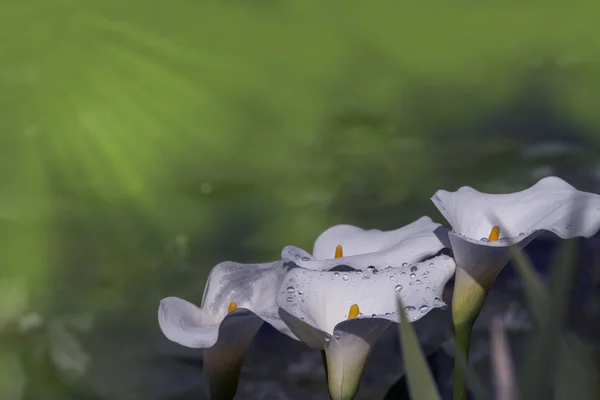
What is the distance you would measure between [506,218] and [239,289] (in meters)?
0.27

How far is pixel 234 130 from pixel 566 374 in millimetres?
562

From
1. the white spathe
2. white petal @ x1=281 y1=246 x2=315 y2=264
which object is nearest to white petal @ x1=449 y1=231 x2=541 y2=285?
the white spathe

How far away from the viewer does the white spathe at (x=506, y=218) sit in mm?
622

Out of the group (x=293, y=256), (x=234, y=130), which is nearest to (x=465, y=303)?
(x=293, y=256)

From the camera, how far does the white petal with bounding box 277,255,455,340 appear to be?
0.64 meters

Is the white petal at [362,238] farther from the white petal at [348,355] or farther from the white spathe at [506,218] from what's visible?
the white petal at [348,355]

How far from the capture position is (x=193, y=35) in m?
0.91

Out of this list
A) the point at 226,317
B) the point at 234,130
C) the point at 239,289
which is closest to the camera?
the point at 226,317

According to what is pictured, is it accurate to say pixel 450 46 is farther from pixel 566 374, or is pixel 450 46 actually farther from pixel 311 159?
pixel 566 374

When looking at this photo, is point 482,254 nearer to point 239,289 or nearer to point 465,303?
point 465,303

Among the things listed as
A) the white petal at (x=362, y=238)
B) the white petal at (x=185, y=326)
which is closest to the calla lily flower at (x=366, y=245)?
the white petal at (x=362, y=238)

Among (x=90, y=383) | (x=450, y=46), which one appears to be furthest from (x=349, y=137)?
(x=90, y=383)

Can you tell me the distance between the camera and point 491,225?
28.2 inches

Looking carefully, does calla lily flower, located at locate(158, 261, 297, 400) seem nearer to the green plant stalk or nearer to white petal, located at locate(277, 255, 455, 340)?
white petal, located at locate(277, 255, 455, 340)
